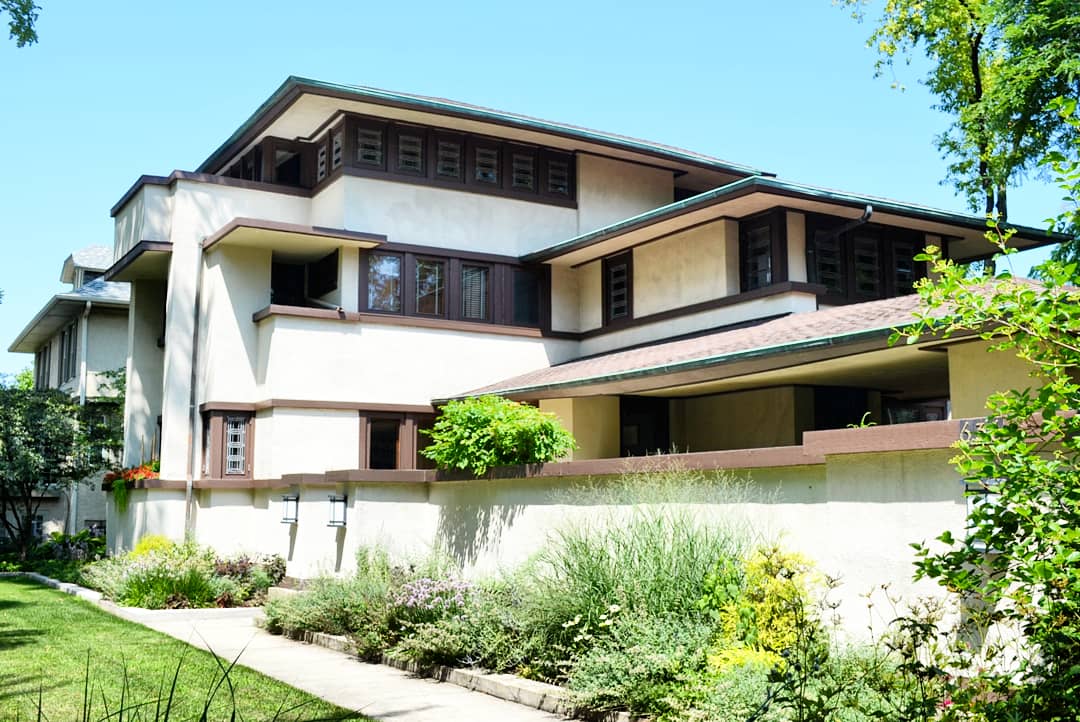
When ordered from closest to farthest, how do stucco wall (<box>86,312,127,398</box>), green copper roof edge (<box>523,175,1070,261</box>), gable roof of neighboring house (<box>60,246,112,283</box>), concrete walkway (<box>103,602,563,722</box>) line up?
1. concrete walkway (<box>103,602,563,722</box>)
2. green copper roof edge (<box>523,175,1070,261</box>)
3. stucco wall (<box>86,312,127,398</box>)
4. gable roof of neighboring house (<box>60,246,112,283</box>)

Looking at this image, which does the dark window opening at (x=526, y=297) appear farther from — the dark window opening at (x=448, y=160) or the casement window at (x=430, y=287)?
the dark window opening at (x=448, y=160)

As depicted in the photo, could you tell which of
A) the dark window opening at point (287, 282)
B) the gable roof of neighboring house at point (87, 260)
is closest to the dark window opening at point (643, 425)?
the dark window opening at point (287, 282)

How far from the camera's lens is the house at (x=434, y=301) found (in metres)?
18.6

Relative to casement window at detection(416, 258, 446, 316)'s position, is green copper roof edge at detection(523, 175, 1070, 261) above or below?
above

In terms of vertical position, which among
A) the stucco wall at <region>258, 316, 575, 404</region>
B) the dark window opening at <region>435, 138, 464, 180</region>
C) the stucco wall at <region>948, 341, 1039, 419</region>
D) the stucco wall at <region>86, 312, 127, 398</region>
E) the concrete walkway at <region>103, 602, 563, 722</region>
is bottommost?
the concrete walkway at <region>103, 602, 563, 722</region>

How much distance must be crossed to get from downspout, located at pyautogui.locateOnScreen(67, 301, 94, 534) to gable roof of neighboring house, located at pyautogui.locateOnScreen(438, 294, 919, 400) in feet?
48.3

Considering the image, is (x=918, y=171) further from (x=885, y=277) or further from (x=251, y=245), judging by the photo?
(x=251, y=245)

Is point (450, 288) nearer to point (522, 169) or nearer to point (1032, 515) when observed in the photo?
point (522, 169)

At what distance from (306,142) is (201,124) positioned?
16.6ft

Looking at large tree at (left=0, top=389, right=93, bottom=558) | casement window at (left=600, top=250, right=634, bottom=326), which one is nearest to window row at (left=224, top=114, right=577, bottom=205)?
casement window at (left=600, top=250, right=634, bottom=326)

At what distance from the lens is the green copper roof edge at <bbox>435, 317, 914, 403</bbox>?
13.2m

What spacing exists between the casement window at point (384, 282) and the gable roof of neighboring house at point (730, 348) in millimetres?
2392

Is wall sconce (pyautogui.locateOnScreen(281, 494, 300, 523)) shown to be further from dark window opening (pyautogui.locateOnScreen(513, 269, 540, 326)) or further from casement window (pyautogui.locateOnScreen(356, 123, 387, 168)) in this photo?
casement window (pyautogui.locateOnScreen(356, 123, 387, 168))

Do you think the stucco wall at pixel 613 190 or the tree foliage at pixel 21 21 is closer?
the tree foliage at pixel 21 21
